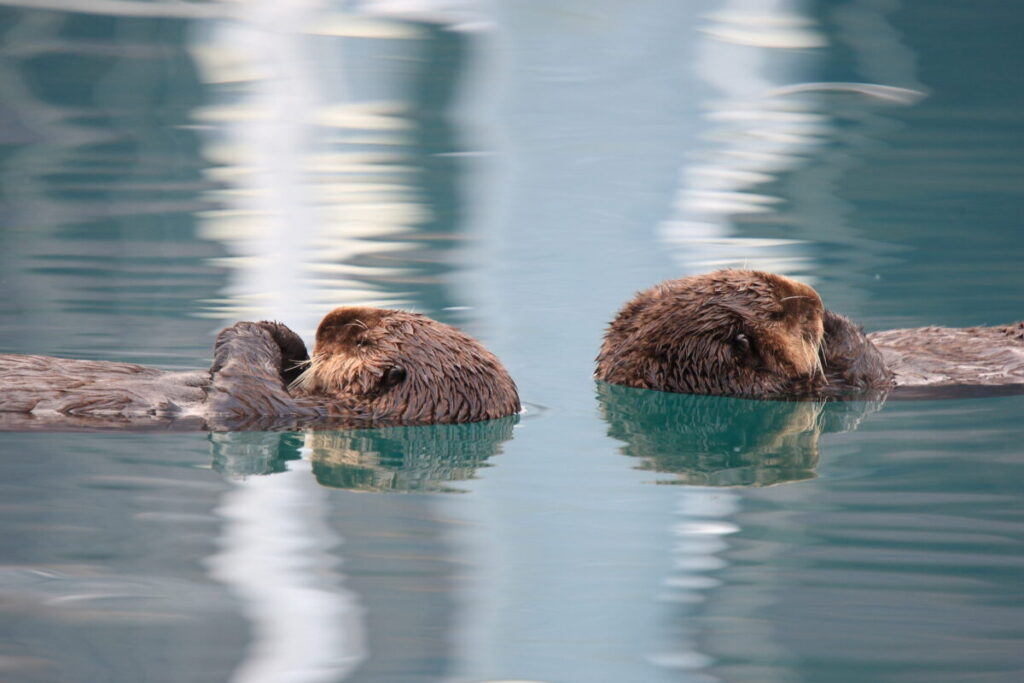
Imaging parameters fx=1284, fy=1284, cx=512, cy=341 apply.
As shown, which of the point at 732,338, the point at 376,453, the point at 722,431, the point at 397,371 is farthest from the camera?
the point at 732,338

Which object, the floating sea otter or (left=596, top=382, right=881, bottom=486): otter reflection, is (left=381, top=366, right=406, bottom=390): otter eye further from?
the floating sea otter

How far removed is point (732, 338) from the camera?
18.8 feet

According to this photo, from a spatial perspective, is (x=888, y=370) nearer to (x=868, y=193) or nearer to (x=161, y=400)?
(x=161, y=400)

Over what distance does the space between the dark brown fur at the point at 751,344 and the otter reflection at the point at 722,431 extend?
86 mm

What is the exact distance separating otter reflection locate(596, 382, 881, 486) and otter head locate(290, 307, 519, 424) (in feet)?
2.09

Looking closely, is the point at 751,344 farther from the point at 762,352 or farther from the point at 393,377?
the point at 393,377

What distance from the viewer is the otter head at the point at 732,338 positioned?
5.65 metres

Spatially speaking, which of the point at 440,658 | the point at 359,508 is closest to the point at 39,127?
the point at 359,508

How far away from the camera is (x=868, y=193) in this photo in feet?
38.8

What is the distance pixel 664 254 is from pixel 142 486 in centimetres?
605

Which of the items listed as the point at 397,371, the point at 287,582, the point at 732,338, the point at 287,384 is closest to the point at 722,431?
the point at 732,338

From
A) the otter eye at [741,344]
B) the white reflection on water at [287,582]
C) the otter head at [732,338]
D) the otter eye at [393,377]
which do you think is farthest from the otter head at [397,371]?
the otter eye at [741,344]

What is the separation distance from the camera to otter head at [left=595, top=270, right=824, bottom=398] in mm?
5648

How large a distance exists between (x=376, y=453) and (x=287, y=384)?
616 millimetres
